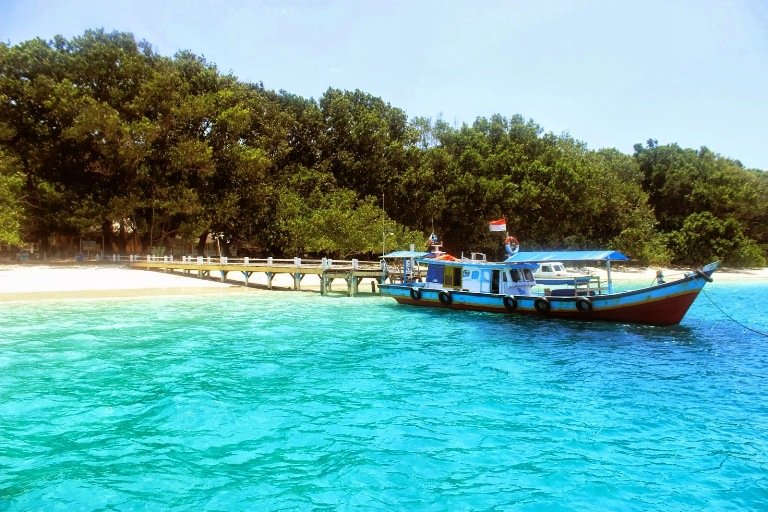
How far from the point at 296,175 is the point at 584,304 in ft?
123

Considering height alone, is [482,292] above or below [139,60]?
below

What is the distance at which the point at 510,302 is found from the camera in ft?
91.2

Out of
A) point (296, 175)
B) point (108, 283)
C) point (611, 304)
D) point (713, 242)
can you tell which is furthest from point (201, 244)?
point (713, 242)

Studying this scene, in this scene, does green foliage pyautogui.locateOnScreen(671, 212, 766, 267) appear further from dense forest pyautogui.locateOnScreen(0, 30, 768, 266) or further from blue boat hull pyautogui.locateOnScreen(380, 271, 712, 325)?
blue boat hull pyautogui.locateOnScreen(380, 271, 712, 325)

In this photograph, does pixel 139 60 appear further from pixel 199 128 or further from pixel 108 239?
pixel 108 239

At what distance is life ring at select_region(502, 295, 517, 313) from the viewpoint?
2770cm

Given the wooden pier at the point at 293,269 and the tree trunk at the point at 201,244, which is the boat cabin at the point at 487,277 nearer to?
the wooden pier at the point at 293,269

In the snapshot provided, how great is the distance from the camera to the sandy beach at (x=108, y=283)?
34.4 m

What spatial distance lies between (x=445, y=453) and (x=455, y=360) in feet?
26.0

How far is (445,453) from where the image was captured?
968 cm

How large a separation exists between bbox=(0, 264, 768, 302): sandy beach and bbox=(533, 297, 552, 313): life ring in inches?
373

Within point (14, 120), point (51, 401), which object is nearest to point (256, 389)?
point (51, 401)

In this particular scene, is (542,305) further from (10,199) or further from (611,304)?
(10,199)

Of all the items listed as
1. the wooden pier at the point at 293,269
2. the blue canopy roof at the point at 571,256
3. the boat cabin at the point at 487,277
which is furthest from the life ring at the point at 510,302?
the wooden pier at the point at 293,269
